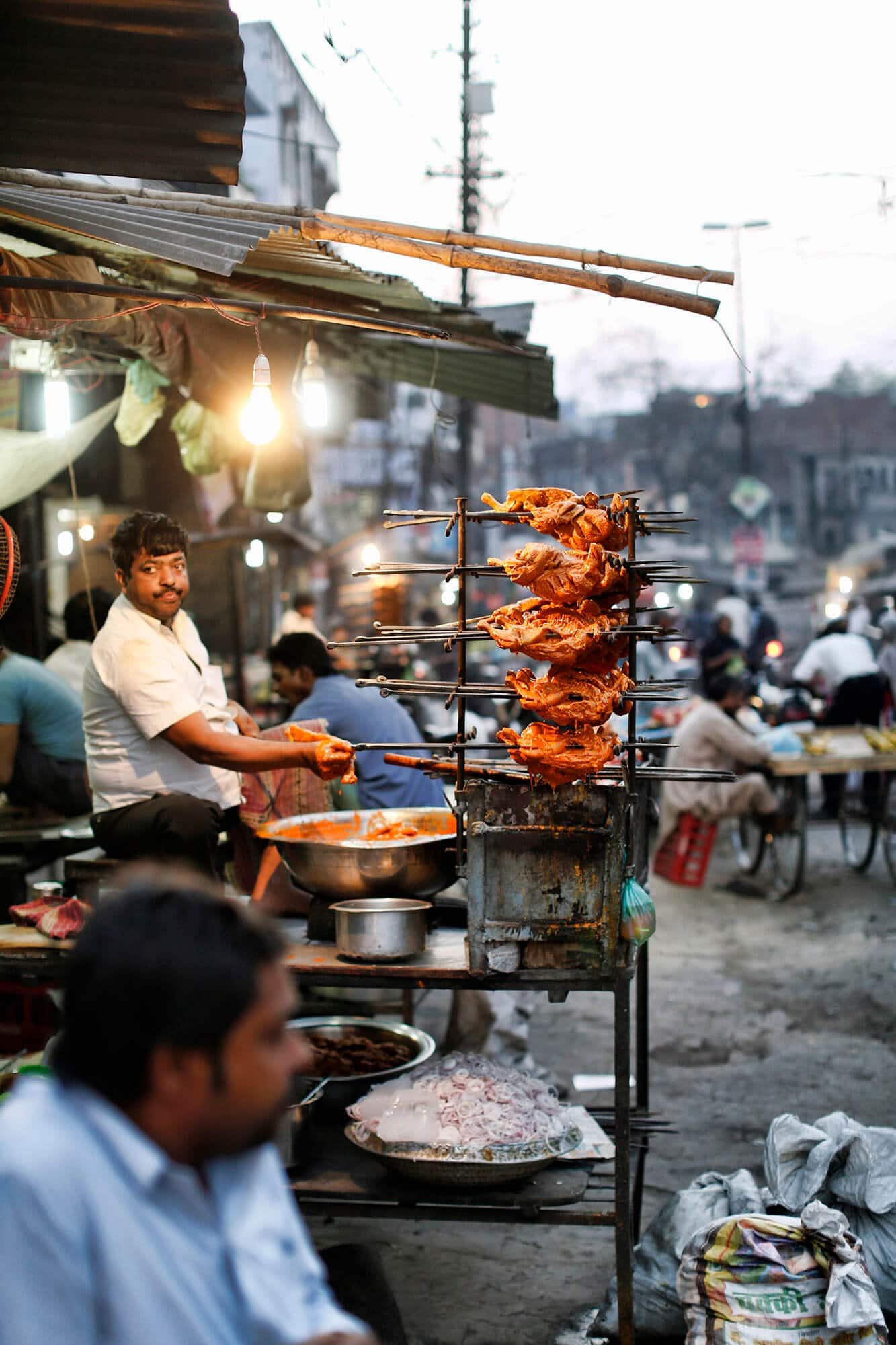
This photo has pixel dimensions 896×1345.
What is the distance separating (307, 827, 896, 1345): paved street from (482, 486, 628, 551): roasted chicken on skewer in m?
2.58

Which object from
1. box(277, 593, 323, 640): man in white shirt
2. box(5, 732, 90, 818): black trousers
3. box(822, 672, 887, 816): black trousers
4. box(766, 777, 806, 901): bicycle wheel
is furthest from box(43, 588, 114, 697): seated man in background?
box(822, 672, 887, 816): black trousers

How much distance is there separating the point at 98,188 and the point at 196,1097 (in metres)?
4.22

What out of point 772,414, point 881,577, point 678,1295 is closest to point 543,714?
point 678,1295

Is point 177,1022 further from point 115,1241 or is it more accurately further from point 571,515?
point 571,515

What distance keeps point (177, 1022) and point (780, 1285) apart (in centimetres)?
296

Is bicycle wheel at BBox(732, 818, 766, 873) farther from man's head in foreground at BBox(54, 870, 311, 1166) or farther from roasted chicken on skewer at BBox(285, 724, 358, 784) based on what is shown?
man's head in foreground at BBox(54, 870, 311, 1166)

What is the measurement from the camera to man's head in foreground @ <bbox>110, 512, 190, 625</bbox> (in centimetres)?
454

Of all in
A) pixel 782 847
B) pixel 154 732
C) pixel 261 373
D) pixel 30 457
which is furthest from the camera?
pixel 782 847

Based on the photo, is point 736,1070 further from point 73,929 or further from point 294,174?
point 294,174

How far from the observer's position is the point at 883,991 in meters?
7.83

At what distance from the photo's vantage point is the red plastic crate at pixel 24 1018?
518 centimetres

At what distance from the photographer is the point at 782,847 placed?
11516 millimetres

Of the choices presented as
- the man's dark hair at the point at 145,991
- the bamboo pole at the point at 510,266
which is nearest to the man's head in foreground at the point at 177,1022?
the man's dark hair at the point at 145,991

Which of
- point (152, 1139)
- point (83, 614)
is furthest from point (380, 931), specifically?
point (83, 614)
